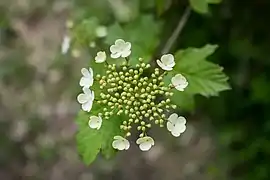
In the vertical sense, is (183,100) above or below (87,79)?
below

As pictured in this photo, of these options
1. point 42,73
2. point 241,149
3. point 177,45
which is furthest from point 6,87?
point 241,149

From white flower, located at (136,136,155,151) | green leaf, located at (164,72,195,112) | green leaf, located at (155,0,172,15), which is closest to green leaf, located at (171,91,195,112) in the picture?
green leaf, located at (164,72,195,112)

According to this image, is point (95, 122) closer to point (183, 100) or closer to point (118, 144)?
point (118, 144)

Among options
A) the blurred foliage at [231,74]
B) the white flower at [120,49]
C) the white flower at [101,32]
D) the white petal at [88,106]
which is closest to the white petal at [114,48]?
the white flower at [120,49]

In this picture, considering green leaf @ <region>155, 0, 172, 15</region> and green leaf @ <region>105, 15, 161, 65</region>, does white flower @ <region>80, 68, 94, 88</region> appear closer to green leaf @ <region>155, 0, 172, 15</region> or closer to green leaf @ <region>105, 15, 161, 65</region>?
green leaf @ <region>105, 15, 161, 65</region>

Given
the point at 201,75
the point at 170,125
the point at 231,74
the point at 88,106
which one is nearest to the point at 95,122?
the point at 88,106
